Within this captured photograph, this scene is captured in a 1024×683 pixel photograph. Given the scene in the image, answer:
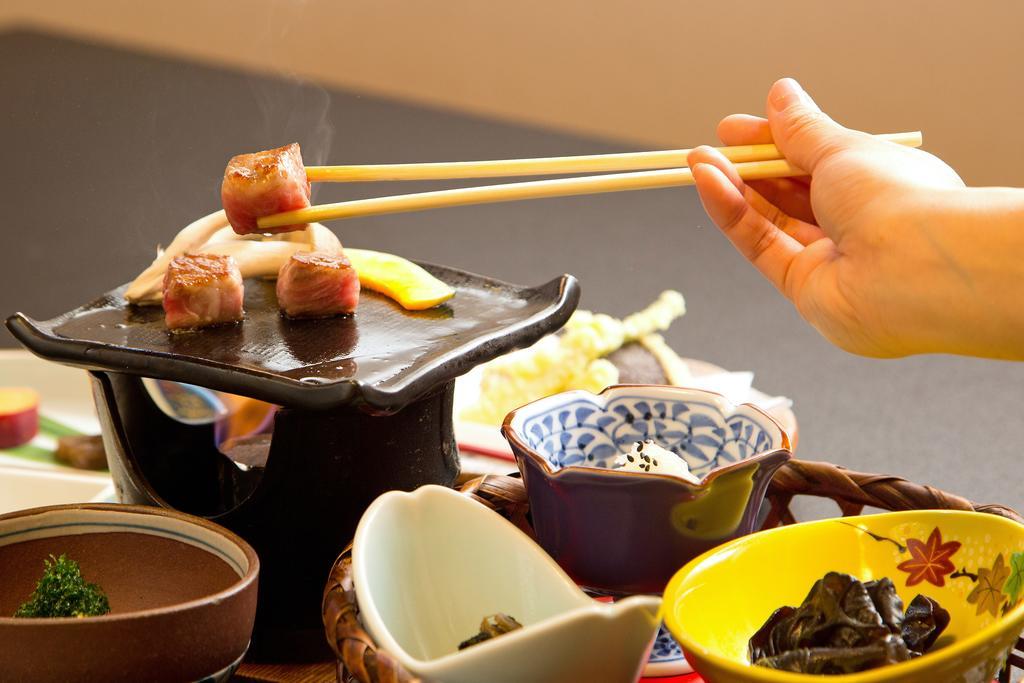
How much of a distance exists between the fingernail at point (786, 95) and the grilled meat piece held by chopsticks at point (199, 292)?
2.02 feet

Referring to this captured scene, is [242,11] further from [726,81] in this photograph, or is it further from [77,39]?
[726,81]

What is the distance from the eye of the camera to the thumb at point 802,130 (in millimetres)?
1185

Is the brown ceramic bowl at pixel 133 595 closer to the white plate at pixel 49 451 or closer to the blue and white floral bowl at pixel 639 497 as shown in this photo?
the blue and white floral bowl at pixel 639 497

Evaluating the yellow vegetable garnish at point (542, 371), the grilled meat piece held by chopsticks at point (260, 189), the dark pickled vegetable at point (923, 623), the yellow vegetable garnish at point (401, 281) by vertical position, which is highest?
the grilled meat piece held by chopsticks at point (260, 189)

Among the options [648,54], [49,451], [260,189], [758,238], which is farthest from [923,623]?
[648,54]

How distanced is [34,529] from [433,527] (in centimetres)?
35

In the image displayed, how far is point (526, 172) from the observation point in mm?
1258

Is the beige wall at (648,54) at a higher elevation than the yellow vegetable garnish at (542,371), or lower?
higher

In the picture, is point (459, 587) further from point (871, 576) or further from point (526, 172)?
point (526, 172)

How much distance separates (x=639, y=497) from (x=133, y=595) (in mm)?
454

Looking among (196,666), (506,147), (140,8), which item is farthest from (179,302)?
(140,8)

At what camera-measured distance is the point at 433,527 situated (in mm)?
994

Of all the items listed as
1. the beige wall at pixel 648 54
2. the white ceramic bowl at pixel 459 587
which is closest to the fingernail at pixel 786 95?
the white ceramic bowl at pixel 459 587

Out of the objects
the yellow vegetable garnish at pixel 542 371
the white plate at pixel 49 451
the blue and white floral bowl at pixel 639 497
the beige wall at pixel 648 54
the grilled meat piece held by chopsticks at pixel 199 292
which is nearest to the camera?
the blue and white floral bowl at pixel 639 497
